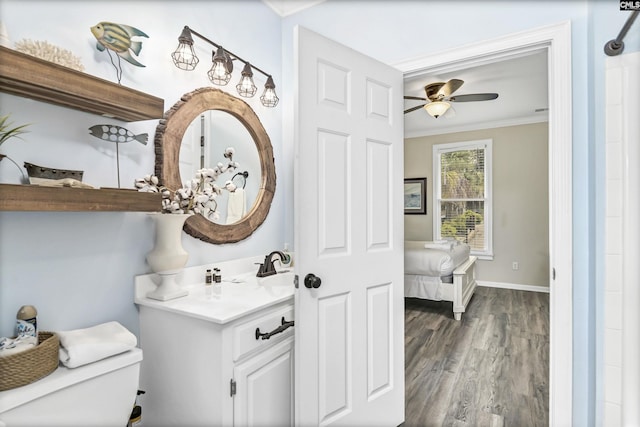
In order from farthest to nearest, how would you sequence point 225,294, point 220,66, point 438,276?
point 438,276 → point 220,66 → point 225,294

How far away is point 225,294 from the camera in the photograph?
1696mm

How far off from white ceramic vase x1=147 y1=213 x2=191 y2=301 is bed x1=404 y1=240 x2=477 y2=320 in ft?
10.2

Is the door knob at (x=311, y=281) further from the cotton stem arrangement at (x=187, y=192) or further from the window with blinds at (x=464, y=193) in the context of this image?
the window with blinds at (x=464, y=193)

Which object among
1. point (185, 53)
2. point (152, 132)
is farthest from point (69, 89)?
point (185, 53)

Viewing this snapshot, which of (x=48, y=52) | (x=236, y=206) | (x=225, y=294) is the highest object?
(x=48, y=52)

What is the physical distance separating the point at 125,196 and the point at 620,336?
207 cm

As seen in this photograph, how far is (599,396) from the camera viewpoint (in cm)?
148

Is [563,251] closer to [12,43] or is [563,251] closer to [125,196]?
[125,196]

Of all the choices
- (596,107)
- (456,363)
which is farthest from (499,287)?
(596,107)

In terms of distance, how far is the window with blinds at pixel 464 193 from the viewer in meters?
5.69

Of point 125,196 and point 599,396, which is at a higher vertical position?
point 125,196

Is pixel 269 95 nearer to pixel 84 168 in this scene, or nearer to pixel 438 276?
pixel 84 168

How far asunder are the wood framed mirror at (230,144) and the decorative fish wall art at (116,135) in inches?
4.4

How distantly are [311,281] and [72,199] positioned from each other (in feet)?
3.19
